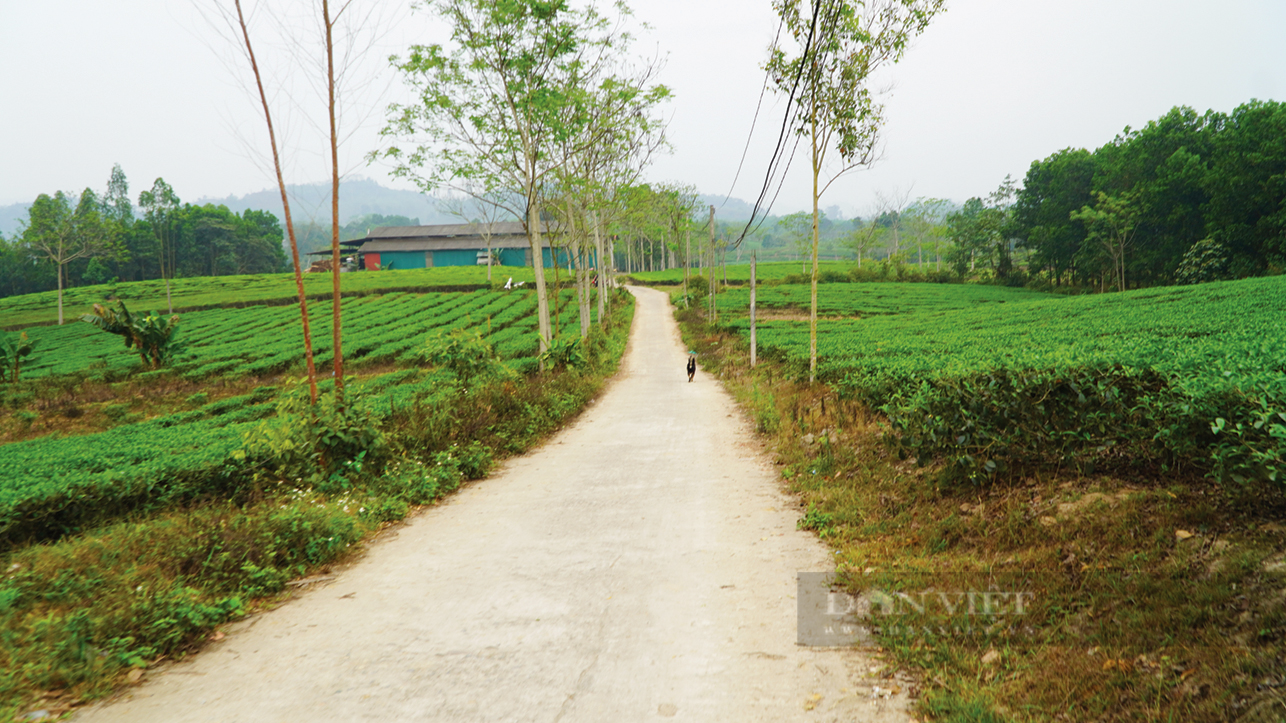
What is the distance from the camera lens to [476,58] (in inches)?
731

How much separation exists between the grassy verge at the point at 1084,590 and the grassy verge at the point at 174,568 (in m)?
5.09

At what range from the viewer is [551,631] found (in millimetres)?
4539

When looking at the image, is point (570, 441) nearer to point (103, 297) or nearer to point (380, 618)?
point (380, 618)

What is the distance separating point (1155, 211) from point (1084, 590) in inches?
2273

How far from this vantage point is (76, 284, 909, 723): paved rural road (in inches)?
144

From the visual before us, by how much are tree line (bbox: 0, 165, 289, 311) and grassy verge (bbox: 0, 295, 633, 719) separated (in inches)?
2694

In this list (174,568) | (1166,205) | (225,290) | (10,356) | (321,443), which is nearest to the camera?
(174,568)

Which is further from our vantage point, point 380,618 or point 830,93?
point 830,93

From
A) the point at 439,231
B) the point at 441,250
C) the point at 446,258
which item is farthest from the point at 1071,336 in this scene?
the point at 439,231

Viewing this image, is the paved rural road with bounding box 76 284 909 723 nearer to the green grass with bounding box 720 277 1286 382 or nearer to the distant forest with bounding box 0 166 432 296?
the green grass with bounding box 720 277 1286 382

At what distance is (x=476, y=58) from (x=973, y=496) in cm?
1838

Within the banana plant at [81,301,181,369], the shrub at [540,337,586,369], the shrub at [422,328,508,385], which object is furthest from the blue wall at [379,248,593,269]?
the shrub at [422,328,508,385]

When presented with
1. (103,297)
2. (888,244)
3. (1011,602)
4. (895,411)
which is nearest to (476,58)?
(895,411)

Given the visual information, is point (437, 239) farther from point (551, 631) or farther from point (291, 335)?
point (551, 631)
